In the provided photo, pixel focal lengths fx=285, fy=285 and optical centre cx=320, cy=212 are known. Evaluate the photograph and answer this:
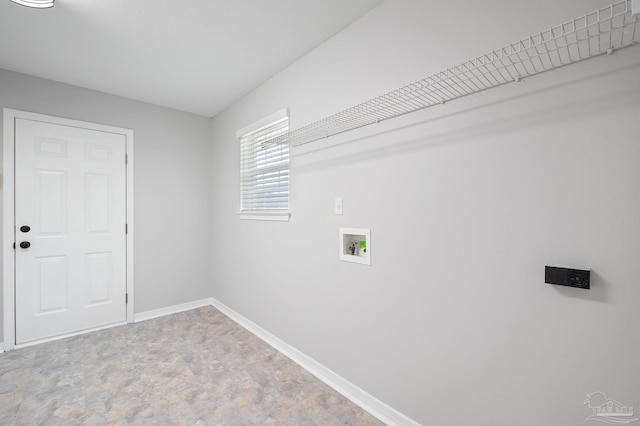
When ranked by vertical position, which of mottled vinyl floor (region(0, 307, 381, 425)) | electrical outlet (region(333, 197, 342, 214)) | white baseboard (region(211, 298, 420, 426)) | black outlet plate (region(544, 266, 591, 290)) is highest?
electrical outlet (region(333, 197, 342, 214))

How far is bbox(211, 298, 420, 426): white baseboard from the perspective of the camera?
5.82 feet

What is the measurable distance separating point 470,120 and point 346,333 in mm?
1593

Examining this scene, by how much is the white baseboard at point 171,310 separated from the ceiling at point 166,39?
2634 mm

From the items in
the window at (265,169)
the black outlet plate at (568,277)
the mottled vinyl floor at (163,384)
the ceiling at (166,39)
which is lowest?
the mottled vinyl floor at (163,384)

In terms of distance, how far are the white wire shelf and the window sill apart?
0.75 meters

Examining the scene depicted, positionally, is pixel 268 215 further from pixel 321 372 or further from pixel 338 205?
pixel 321 372

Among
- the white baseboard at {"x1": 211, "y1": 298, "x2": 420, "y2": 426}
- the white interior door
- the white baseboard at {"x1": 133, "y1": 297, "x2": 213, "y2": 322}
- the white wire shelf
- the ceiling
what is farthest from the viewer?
the white baseboard at {"x1": 133, "y1": 297, "x2": 213, "y2": 322}

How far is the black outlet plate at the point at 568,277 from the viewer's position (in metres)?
1.09

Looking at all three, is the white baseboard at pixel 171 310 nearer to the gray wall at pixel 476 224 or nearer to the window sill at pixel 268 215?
the window sill at pixel 268 215

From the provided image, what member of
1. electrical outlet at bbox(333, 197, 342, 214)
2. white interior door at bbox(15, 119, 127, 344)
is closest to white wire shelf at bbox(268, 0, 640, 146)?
electrical outlet at bbox(333, 197, 342, 214)

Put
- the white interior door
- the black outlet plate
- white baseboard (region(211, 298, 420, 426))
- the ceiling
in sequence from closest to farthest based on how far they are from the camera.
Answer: the black outlet plate → white baseboard (region(211, 298, 420, 426)) → the ceiling → the white interior door

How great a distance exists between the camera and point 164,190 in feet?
12.0

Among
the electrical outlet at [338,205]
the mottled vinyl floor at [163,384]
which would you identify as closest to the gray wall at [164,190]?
the mottled vinyl floor at [163,384]

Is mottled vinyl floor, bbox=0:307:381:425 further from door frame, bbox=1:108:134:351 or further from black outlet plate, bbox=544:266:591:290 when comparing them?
black outlet plate, bbox=544:266:591:290
